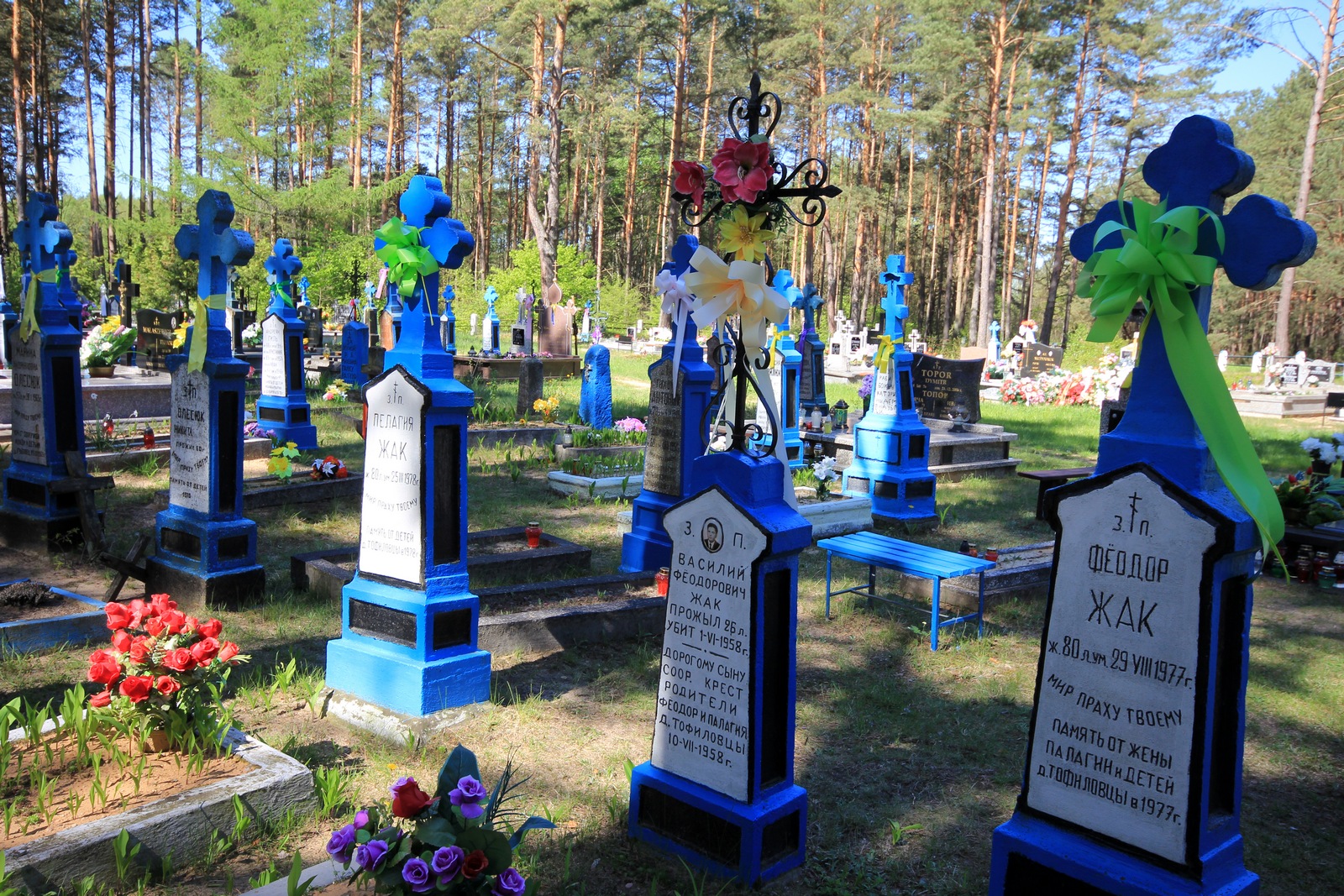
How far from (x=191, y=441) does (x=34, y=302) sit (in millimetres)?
2354

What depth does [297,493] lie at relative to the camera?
9.41 metres

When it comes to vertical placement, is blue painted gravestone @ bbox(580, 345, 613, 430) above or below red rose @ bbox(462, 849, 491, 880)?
above

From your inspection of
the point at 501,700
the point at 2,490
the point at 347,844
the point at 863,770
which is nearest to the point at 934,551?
the point at 863,770

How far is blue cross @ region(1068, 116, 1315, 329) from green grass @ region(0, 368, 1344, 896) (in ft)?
7.76

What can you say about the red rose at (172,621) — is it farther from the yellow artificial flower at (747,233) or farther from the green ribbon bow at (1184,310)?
the green ribbon bow at (1184,310)

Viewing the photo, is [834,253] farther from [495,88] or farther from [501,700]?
[501,700]

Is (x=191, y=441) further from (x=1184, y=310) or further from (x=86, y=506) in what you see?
(x=1184, y=310)

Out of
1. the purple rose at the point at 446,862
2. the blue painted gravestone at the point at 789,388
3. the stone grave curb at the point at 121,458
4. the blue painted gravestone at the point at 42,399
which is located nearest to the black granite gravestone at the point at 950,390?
the blue painted gravestone at the point at 789,388

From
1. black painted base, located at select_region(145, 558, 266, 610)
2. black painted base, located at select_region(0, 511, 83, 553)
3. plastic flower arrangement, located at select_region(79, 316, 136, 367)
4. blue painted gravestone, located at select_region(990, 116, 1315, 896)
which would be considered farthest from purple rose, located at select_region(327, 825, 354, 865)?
plastic flower arrangement, located at select_region(79, 316, 136, 367)

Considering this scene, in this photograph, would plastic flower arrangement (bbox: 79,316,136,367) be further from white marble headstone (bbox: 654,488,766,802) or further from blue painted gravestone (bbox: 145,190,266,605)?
white marble headstone (bbox: 654,488,766,802)

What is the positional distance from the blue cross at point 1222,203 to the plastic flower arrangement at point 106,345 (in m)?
13.3

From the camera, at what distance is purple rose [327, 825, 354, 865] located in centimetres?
269

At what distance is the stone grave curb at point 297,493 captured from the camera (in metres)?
9.06

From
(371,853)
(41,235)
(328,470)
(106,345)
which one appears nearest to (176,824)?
(371,853)
